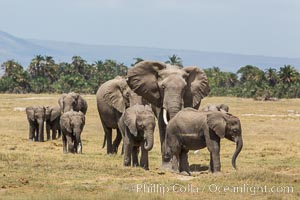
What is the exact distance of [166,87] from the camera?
20172 millimetres

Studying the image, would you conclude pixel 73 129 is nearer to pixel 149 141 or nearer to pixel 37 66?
pixel 149 141

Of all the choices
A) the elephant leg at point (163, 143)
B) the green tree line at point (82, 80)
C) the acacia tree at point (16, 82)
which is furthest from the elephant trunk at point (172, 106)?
the acacia tree at point (16, 82)

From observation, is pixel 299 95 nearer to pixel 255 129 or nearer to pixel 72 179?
pixel 255 129

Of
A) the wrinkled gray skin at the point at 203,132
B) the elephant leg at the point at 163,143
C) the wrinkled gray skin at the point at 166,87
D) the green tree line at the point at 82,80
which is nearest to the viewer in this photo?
the wrinkled gray skin at the point at 203,132

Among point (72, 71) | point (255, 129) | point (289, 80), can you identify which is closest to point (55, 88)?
point (72, 71)

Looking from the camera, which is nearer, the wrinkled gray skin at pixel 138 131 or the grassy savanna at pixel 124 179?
the grassy savanna at pixel 124 179

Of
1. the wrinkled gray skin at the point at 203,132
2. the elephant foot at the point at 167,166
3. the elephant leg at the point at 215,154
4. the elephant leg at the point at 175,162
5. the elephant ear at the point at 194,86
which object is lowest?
the elephant foot at the point at 167,166

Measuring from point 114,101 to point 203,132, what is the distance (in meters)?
7.15

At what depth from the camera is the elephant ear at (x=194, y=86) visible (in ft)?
68.4

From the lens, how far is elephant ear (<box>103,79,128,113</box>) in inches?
980

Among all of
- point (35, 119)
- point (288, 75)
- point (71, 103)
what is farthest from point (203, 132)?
point (288, 75)

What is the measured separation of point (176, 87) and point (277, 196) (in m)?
5.76

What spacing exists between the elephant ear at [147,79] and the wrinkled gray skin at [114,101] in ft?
5.54

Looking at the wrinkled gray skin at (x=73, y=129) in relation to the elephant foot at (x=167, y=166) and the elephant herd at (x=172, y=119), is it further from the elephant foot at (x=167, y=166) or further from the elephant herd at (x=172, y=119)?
the elephant foot at (x=167, y=166)
